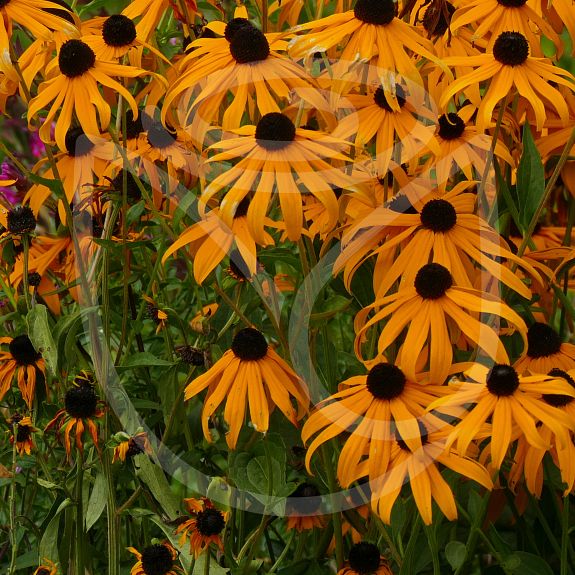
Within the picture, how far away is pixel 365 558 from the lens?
3.84 feet

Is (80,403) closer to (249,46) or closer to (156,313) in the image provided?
(156,313)

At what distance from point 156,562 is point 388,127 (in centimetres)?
53

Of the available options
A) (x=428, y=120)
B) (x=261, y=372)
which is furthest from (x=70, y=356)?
(x=428, y=120)

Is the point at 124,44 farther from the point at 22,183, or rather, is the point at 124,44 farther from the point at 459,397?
the point at 459,397

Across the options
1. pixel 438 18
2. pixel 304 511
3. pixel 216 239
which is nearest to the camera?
pixel 216 239

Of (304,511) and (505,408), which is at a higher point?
(505,408)

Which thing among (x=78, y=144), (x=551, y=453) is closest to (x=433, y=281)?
(x=551, y=453)

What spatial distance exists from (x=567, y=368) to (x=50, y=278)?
0.76 m

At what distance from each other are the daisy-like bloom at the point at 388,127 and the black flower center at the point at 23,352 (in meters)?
0.51

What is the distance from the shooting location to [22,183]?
146cm

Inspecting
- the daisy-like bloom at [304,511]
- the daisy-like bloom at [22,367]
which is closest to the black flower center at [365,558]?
the daisy-like bloom at [304,511]

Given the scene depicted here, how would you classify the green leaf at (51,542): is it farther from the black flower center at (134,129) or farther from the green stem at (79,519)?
the black flower center at (134,129)

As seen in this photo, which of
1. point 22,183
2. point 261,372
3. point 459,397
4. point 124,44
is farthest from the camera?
point 22,183

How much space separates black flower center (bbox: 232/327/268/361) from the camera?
43.7 inches
